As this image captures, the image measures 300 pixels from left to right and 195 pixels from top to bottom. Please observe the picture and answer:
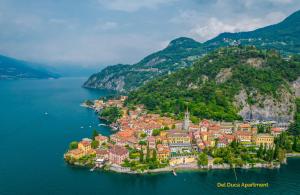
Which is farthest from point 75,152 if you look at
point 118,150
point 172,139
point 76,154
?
point 172,139

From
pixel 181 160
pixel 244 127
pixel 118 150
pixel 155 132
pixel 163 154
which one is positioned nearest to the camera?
pixel 181 160

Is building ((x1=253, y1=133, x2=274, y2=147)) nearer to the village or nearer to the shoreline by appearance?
the village

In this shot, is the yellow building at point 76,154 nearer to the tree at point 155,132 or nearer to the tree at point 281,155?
the tree at point 155,132

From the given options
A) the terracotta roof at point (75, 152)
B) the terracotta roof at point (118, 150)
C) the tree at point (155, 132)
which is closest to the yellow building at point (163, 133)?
the tree at point (155, 132)

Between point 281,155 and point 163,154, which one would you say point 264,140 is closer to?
point 281,155

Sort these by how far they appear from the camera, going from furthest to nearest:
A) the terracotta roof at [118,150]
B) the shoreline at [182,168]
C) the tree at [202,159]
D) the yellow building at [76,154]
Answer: the yellow building at [76,154] → the terracotta roof at [118,150] → the tree at [202,159] → the shoreline at [182,168]

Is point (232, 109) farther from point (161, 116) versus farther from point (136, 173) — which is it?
point (136, 173)

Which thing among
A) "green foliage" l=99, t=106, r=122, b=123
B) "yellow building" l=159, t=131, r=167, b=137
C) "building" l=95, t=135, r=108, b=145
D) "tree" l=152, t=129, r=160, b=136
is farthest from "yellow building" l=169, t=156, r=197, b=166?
"green foliage" l=99, t=106, r=122, b=123
